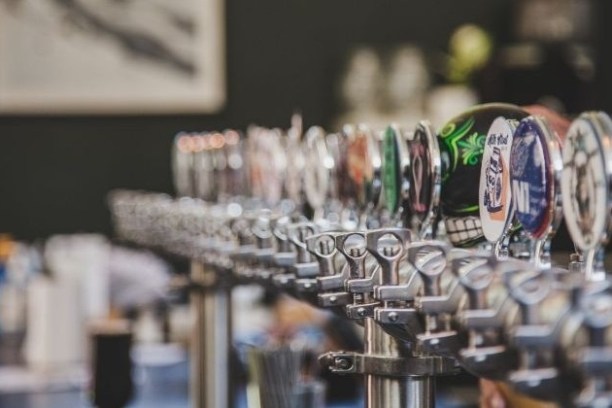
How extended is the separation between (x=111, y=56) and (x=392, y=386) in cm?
502

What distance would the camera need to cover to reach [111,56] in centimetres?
615

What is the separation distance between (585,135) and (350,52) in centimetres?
541

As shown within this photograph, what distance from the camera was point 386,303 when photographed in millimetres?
1164

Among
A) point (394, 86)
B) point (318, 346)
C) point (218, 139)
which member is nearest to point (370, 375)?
point (218, 139)

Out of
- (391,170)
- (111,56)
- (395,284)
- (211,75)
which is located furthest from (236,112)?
(395,284)

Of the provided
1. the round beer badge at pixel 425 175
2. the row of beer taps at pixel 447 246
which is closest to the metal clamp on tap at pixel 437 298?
the row of beer taps at pixel 447 246

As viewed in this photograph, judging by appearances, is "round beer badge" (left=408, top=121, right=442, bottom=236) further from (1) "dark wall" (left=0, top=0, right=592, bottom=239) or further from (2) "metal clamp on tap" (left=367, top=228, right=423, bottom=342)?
(1) "dark wall" (left=0, top=0, right=592, bottom=239)

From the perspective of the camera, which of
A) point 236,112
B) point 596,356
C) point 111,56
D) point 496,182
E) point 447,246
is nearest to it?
point 596,356

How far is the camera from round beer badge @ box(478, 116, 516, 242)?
119 cm

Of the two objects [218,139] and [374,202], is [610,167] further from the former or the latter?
[218,139]

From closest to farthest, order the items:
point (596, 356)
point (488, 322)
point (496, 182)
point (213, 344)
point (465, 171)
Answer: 1. point (596, 356)
2. point (488, 322)
3. point (496, 182)
4. point (465, 171)
5. point (213, 344)

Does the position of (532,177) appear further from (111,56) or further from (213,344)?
(111,56)

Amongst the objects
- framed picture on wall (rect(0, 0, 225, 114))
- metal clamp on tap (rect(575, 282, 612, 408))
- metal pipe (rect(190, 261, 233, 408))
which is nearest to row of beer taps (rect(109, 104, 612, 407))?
metal clamp on tap (rect(575, 282, 612, 408))

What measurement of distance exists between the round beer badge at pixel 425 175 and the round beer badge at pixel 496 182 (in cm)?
5
